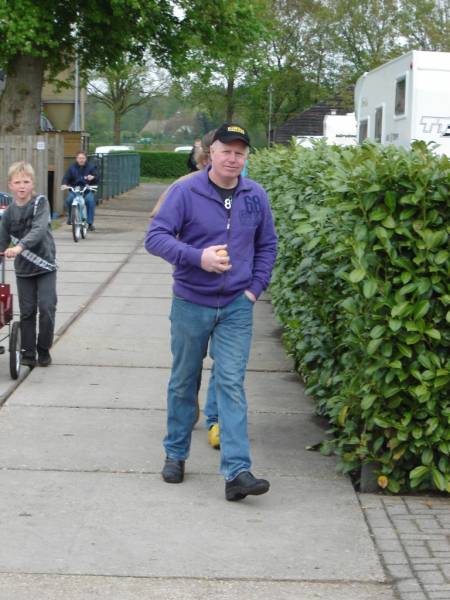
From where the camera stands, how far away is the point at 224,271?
569 centimetres

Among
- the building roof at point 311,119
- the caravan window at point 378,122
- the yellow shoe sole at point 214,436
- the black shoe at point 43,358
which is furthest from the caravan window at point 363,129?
the building roof at point 311,119

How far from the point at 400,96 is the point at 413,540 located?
14.9 meters

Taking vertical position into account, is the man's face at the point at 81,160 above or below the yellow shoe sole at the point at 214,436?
above

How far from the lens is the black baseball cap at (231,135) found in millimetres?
5754

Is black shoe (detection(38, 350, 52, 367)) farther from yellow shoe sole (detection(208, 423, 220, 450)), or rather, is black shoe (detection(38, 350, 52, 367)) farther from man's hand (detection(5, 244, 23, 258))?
yellow shoe sole (detection(208, 423, 220, 450))

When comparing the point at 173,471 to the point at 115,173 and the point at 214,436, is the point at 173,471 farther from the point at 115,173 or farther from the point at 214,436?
the point at 115,173

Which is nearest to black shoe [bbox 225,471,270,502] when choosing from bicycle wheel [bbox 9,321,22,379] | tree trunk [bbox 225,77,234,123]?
bicycle wheel [bbox 9,321,22,379]

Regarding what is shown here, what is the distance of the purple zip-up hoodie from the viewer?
5.81 meters

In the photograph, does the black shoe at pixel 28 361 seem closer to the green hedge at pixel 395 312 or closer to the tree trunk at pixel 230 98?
the green hedge at pixel 395 312

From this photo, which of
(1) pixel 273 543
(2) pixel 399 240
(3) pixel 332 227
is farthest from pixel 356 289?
(1) pixel 273 543

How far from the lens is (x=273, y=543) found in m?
5.27

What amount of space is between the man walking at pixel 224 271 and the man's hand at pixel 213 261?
70 millimetres

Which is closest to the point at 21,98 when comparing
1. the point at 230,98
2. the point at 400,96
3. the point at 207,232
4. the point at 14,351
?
the point at 400,96

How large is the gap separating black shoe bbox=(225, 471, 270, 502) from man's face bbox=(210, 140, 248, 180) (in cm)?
149
